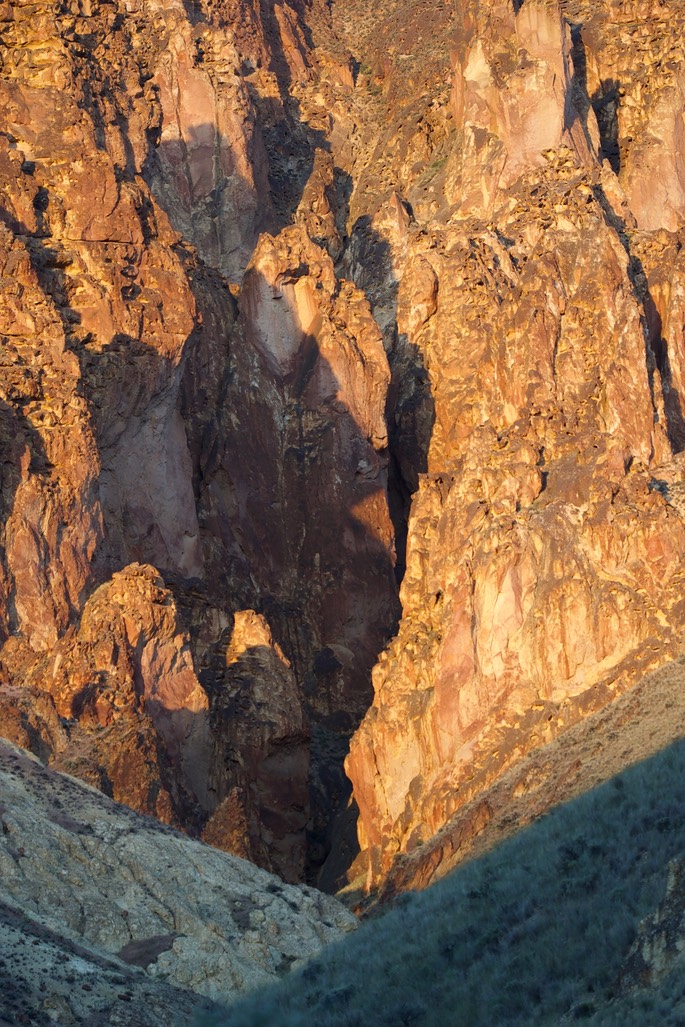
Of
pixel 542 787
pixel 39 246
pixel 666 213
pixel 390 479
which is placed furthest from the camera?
pixel 666 213

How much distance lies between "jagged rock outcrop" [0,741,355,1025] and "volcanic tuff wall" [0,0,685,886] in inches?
251

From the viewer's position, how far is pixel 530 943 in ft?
124

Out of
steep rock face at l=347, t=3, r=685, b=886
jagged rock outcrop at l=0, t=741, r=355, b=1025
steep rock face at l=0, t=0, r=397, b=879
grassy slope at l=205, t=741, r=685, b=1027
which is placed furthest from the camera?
steep rock face at l=347, t=3, r=685, b=886

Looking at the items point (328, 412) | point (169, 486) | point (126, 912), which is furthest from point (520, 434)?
point (126, 912)

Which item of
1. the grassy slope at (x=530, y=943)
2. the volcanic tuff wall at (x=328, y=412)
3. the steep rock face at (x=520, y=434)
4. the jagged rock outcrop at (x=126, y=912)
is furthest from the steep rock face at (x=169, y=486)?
the grassy slope at (x=530, y=943)

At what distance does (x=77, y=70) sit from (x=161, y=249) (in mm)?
10771

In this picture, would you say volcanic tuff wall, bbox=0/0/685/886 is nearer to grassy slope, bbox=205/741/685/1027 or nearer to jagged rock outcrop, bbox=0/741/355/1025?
jagged rock outcrop, bbox=0/741/355/1025

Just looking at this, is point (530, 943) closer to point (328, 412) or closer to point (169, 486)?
point (169, 486)

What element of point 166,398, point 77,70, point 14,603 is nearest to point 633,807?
point 14,603

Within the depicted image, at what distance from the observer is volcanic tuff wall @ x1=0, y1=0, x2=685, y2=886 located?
61750mm

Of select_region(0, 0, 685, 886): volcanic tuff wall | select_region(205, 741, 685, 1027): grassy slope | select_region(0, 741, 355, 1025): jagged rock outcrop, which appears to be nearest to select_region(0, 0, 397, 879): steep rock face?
select_region(0, 0, 685, 886): volcanic tuff wall

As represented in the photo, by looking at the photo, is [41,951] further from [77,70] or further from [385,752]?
[77,70]

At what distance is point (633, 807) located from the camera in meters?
43.8

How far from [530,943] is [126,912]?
12140 mm
